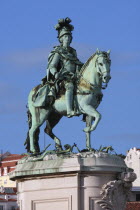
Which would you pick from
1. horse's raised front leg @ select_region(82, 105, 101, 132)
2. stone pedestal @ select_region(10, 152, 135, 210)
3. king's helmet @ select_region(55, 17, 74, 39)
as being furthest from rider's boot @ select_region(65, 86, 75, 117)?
king's helmet @ select_region(55, 17, 74, 39)

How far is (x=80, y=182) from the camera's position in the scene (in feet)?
76.9

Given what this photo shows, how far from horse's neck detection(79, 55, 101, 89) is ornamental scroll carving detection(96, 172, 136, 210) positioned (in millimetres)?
2735

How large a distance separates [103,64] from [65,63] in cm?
166

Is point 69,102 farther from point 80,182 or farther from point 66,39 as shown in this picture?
point 80,182

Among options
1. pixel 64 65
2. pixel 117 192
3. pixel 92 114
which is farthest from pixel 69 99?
pixel 117 192

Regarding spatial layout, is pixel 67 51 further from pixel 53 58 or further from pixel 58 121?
pixel 58 121

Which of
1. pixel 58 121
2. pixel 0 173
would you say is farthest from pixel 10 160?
pixel 58 121

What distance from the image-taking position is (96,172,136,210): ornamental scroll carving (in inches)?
917

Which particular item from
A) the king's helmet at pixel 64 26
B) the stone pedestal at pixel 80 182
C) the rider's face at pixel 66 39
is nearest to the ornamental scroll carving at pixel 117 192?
the stone pedestal at pixel 80 182

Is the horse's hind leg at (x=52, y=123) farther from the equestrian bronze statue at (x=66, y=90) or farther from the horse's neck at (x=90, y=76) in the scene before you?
the horse's neck at (x=90, y=76)

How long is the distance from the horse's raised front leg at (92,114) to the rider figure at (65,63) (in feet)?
1.33

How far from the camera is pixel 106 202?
23328mm

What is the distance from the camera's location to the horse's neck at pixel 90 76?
2428 cm

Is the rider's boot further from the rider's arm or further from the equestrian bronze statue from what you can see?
the rider's arm
